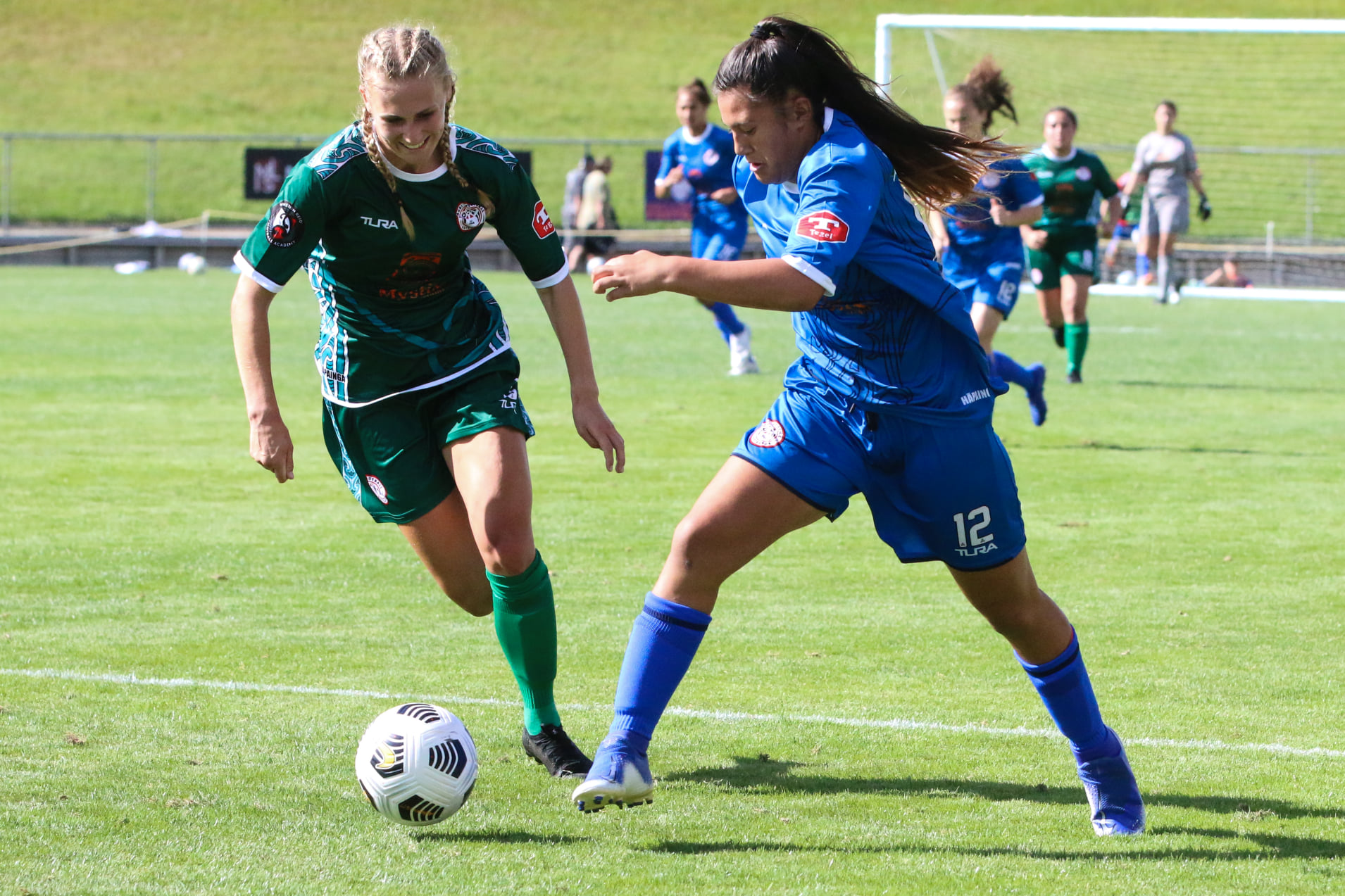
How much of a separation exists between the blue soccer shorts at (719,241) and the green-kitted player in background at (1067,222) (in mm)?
2466

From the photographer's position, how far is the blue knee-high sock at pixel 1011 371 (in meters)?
10.7

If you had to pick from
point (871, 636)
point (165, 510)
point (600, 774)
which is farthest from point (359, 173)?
point (165, 510)

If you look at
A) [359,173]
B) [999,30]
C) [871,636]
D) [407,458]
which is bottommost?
[871,636]

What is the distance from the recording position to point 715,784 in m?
4.55

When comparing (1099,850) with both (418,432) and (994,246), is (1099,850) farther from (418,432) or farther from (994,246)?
(994,246)

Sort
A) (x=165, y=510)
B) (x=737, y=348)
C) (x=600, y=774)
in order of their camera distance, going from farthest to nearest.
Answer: (x=737, y=348)
(x=165, y=510)
(x=600, y=774)

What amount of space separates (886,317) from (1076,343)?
10.0m

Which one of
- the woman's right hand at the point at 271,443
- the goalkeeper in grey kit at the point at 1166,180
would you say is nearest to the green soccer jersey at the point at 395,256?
the woman's right hand at the point at 271,443

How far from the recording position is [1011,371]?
10.9 meters

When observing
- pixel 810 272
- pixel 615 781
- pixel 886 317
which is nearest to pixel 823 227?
pixel 810 272

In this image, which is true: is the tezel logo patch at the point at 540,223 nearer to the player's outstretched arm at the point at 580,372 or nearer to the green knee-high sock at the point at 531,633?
the player's outstretched arm at the point at 580,372

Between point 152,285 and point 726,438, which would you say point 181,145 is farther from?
point 726,438

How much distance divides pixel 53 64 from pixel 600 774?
4790cm

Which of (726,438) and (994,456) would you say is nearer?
(994,456)
